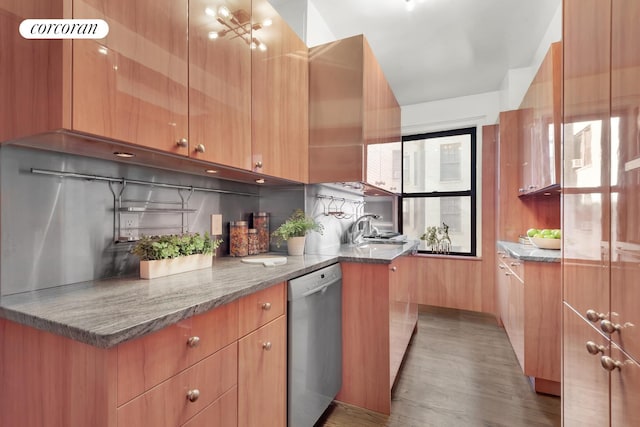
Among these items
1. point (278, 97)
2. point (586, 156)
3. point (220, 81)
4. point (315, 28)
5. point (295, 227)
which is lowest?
point (295, 227)

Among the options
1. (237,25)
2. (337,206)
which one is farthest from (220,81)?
(337,206)

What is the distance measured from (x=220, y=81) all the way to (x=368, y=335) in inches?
63.4

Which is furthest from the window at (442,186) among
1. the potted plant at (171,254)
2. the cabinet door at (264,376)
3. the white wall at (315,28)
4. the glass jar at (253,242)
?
the potted plant at (171,254)

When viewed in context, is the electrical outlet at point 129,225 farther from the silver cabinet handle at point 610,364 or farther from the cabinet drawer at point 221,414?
the silver cabinet handle at point 610,364

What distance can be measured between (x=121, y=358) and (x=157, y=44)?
3.29 ft

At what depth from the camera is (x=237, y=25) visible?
54.6 inches

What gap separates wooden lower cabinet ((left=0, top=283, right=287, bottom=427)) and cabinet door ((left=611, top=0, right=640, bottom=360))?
44.5 inches

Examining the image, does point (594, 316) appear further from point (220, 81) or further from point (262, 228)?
point (262, 228)

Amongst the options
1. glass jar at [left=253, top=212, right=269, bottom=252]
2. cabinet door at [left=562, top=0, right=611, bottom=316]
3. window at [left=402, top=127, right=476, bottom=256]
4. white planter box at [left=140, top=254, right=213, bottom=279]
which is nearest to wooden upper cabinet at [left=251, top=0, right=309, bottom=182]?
glass jar at [left=253, top=212, right=269, bottom=252]

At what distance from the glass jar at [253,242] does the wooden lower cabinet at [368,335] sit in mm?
607

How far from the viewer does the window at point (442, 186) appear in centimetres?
385

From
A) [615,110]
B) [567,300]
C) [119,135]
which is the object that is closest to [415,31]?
[615,110]

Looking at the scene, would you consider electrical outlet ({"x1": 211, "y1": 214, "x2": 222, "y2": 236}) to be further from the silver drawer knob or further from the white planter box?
the silver drawer knob

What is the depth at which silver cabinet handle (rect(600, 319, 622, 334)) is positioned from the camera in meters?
0.78
